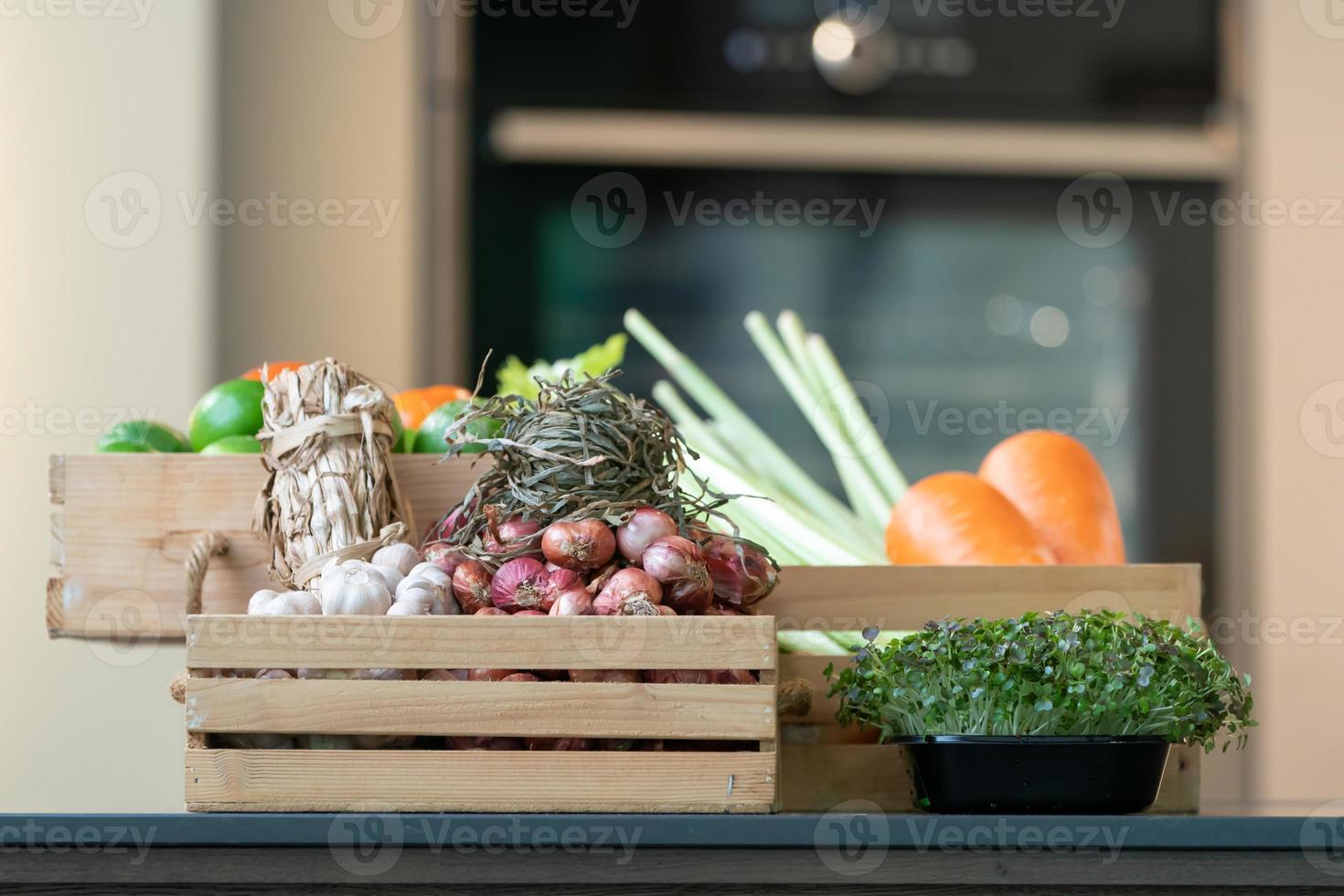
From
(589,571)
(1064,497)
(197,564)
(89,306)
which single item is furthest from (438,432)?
(89,306)

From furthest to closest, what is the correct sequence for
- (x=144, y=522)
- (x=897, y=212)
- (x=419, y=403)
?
(x=897, y=212) < (x=419, y=403) < (x=144, y=522)

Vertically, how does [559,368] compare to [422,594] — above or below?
above

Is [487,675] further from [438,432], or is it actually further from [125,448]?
[125,448]

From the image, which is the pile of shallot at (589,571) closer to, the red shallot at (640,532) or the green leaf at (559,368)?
the red shallot at (640,532)

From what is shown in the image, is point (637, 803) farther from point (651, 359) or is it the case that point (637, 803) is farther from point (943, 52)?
point (943, 52)

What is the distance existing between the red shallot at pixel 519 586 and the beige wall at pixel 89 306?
1.92m

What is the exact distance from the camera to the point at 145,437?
4.00 feet

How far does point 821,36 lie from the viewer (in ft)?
9.94

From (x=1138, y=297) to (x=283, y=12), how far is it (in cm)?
197

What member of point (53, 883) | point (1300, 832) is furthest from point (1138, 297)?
point (53, 883)

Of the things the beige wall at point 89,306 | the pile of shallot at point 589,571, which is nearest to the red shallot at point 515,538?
the pile of shallot at point 589,571

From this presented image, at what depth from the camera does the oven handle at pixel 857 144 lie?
2.99m

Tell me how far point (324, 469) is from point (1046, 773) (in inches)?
22.3

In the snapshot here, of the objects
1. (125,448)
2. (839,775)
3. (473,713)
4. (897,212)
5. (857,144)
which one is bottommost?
(839,775)
